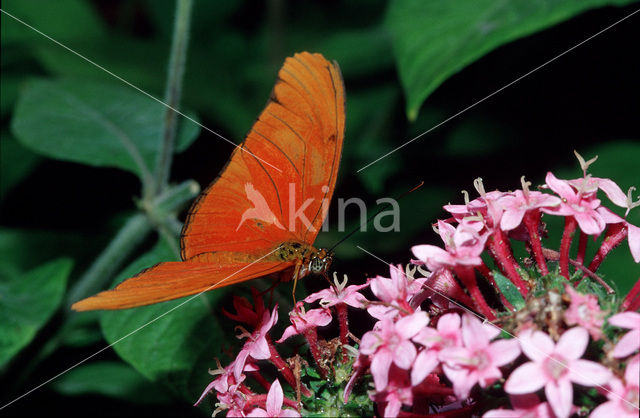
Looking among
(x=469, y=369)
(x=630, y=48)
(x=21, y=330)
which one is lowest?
(x=469, y=369)

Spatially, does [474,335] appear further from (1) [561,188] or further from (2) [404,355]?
(1) [561,188]

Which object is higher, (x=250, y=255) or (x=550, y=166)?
(x=550, y=166)

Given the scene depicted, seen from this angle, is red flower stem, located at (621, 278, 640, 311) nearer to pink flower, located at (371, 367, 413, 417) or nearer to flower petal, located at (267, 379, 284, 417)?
pink flower, located at (371, 367, 413, 417)

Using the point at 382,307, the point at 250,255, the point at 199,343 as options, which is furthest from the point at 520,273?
the point at 199,343

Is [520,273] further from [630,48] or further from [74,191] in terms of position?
[74,191]

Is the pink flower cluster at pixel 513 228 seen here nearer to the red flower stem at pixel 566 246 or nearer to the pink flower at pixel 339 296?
the red flower stem at pixel 566 246

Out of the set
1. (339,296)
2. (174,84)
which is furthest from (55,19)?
(339,296)
